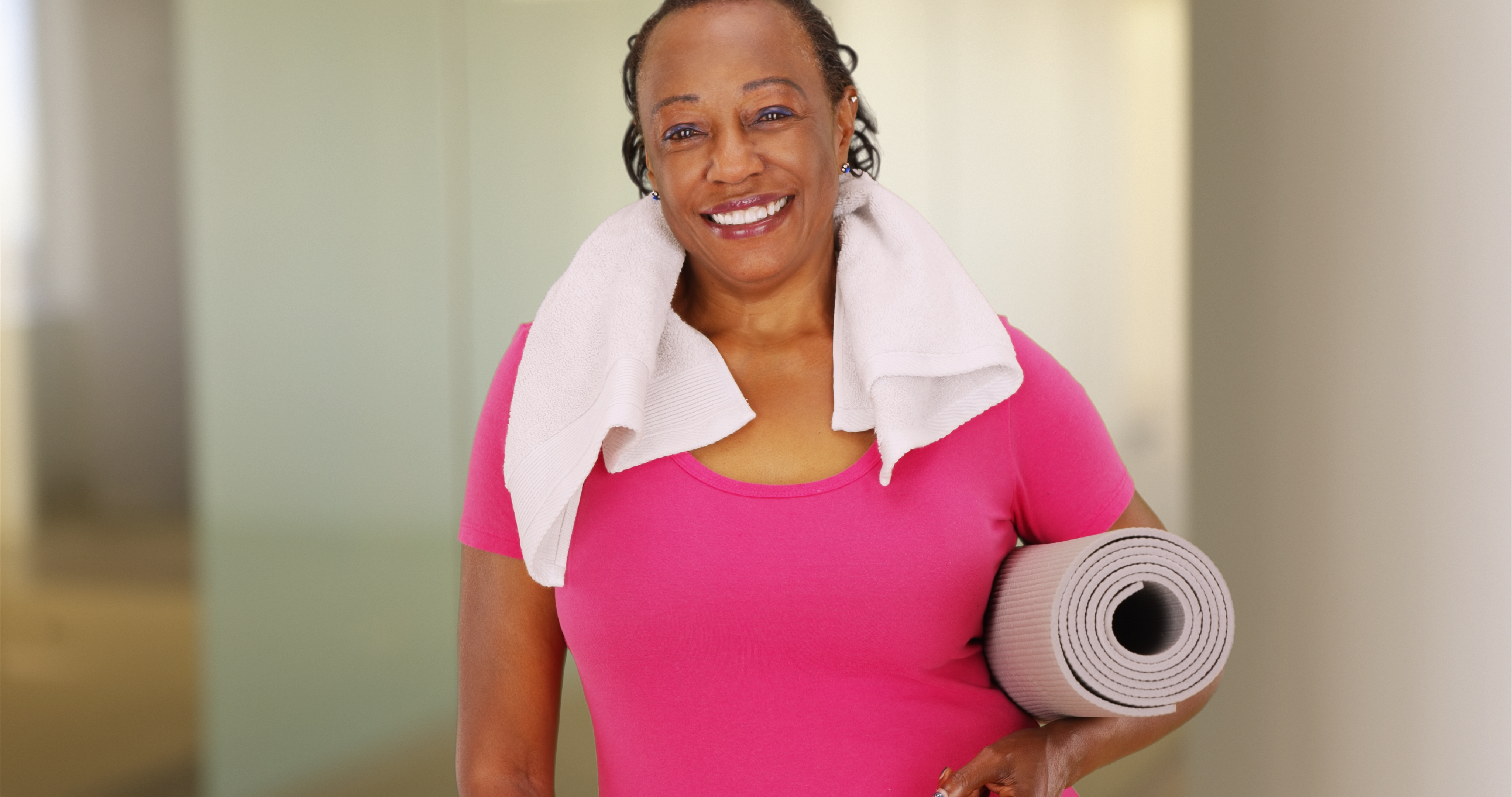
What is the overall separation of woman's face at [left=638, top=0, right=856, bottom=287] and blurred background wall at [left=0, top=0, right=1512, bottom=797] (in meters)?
0.58

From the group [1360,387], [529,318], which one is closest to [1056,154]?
[529,318]

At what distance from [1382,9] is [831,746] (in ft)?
3.02

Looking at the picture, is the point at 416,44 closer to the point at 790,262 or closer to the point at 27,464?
the point at 27,464

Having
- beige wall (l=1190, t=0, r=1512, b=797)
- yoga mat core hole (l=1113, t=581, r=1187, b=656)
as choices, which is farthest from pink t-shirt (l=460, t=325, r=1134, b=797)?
beige wall (l=1190, t=0, r=1512, b=797)

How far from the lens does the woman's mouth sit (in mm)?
1064

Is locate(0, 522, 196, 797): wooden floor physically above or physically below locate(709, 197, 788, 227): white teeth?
below

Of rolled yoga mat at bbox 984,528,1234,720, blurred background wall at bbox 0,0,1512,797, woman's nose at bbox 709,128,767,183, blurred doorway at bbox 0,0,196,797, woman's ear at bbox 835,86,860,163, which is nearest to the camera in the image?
rolled yoga mat at bbox 984,528,1234,720

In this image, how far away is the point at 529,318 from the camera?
9.10ft

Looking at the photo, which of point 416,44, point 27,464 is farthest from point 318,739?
point 416,44

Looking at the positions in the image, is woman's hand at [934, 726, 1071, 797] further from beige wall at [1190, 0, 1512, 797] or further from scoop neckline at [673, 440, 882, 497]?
beige wall at [1190, 0, 1512, 797]

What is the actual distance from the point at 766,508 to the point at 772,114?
12.1 inches

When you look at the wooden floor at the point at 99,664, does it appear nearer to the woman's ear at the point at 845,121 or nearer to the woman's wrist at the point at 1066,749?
the woman's ear at the point at 845,121

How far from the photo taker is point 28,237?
6.28 feet

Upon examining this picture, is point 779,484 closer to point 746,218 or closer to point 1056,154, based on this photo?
point 746,218
